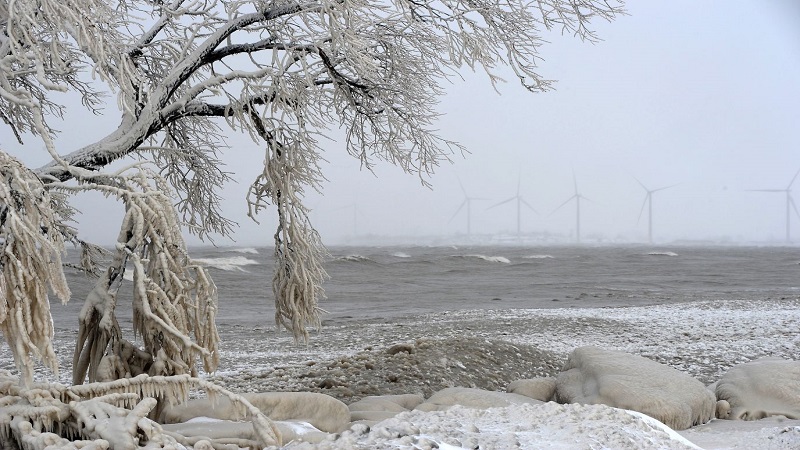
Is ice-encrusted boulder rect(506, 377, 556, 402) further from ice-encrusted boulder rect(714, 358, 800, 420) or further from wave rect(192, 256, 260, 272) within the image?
wave rect(192, 256, 260, 272)

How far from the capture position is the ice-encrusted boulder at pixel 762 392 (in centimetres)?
639

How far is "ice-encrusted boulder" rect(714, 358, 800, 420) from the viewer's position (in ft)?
21.0

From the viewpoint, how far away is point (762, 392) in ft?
21.8

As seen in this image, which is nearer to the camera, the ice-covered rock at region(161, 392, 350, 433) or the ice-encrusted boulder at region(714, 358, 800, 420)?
the ice-covered rock at region(161, 392, 350, 433)

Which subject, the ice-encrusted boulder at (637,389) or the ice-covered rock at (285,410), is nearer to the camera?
the ice-covered rock at (285,410)

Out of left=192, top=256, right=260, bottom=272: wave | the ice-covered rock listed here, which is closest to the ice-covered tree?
the ice-covered rock

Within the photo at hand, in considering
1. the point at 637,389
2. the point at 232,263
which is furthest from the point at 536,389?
the point at 232,263

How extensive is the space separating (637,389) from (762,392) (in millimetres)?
1385

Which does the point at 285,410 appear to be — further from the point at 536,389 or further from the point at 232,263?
the point at 232,263

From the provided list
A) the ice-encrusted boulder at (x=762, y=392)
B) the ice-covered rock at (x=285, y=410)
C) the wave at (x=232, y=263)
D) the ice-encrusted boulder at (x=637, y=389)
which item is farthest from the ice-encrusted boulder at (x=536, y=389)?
the wave at (x=232, y=263)

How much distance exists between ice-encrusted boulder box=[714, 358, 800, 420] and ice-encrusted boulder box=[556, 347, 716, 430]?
318mm

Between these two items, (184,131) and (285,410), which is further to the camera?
(184,131)

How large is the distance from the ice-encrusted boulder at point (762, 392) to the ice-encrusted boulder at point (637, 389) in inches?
12.5

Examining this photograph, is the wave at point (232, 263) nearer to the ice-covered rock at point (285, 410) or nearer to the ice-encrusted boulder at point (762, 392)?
the ice-encrusted boulder at point (762, 392)
